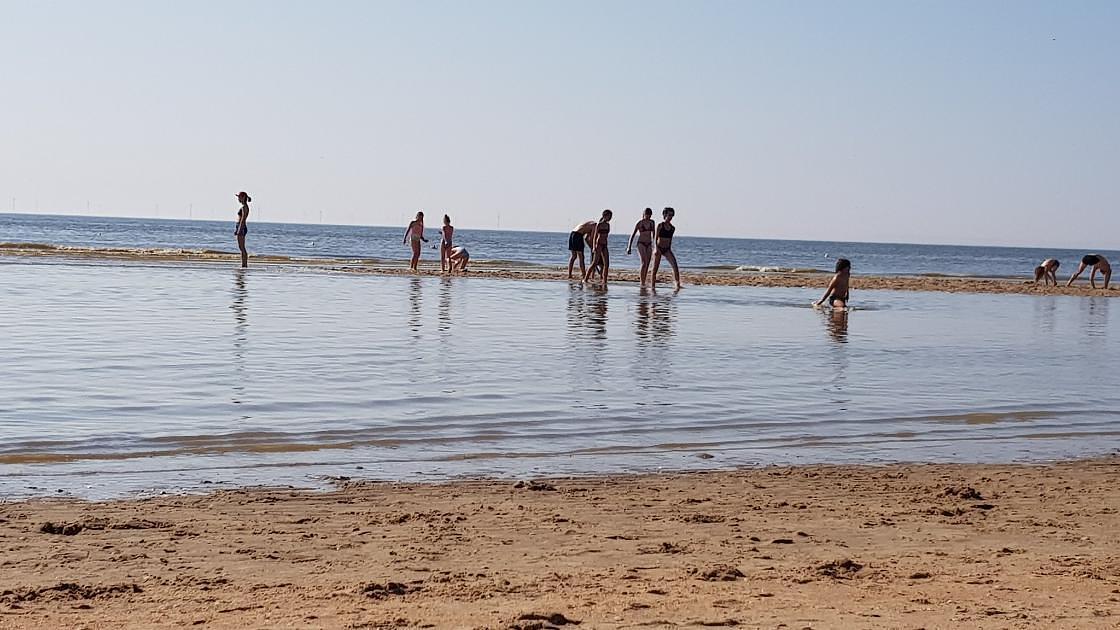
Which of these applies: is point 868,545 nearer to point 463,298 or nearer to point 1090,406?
point 1090,406

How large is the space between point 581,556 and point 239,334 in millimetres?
9372

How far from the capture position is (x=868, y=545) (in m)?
5.48

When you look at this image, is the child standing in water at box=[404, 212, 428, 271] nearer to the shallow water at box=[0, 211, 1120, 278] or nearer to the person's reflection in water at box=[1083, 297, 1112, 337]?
the shallow water at box=[0, 211, 1120, 278]

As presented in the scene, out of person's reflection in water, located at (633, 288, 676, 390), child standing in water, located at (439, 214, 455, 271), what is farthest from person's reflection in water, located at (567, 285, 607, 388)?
child standing in water, located at (439, 214, 455, 271)

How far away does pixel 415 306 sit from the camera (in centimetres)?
1928

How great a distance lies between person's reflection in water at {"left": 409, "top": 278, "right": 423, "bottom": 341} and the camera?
15133mm

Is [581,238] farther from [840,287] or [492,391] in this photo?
[492,391]

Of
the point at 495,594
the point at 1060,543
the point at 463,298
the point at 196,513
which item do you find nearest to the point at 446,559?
the point at 495,594

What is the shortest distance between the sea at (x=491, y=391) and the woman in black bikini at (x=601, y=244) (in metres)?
7.55

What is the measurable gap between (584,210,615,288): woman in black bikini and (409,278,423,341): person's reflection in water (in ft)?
13.4

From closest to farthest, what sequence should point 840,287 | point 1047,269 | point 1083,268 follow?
point 840,287, point 1083,268, point 1047,269

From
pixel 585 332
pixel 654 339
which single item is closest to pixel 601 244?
pixel 585 332

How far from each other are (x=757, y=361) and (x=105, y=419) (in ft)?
22.8

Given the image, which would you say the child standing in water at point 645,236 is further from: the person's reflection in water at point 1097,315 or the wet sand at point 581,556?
the wet sand at point 581,556
